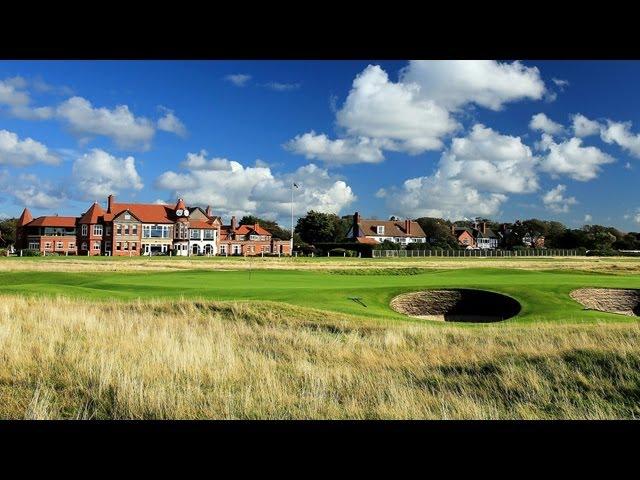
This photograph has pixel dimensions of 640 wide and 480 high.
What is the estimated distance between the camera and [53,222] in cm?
6034

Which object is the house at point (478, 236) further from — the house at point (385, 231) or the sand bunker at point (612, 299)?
the sand bunker at point (612, 299)

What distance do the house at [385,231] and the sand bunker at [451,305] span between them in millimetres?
56592

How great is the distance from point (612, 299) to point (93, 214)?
5147 centimetres

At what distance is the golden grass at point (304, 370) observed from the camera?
585 cm

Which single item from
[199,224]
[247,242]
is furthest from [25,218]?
[247,242]

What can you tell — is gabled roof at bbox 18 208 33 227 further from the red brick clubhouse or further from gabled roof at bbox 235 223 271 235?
gabled roof at bbox 235 223 271 235

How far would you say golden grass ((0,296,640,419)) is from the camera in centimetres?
585

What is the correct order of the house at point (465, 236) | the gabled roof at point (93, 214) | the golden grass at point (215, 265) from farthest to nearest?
the house at point (465, 236) < the gabled roof at point (93, 214) < the golden grass at point (215, 265)

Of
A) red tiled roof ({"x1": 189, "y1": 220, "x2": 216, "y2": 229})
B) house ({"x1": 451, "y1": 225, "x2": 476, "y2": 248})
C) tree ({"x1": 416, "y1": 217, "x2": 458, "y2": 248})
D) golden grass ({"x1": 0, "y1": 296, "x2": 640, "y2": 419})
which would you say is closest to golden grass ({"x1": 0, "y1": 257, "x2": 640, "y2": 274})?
golden grass ({"x1": 0, "y1": 296, "x2": 640, "y2": 419})

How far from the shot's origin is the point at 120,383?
20.5 ft

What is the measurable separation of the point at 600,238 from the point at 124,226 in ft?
183

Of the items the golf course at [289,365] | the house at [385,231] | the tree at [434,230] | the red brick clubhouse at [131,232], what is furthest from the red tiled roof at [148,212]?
the golf course at [289,365]

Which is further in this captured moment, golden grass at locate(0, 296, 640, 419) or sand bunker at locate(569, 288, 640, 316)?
sand bunker at locate(569, 288, 640, 316)
